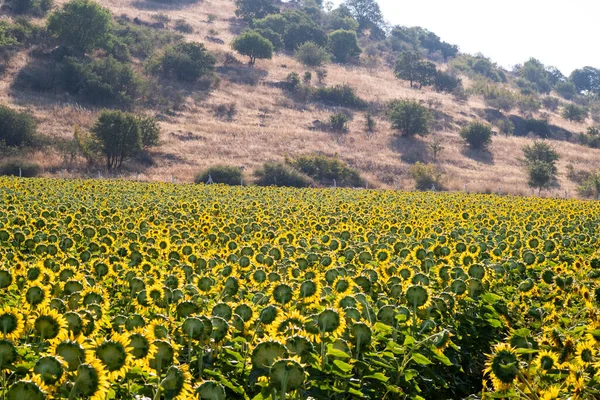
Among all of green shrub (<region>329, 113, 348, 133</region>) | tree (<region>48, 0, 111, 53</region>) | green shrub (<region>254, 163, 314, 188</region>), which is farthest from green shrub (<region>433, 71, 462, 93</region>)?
green shrub (<region>254, 163, 314, 188</region>)

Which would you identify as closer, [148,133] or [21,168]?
[21,168]

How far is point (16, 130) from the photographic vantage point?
201ft

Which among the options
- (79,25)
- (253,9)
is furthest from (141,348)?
(253,9)

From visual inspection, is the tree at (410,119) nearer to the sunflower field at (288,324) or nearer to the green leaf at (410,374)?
the sunflower field at (288,324)

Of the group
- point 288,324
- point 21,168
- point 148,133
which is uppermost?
point 288,324

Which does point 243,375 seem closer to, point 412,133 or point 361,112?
point 412,133

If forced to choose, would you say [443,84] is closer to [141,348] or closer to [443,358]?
[443,358]

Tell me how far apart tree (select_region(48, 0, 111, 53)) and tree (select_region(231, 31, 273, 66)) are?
23320 millimetres

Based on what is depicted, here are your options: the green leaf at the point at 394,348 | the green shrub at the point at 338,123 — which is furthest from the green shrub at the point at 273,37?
the green leaf at the point at 394,348

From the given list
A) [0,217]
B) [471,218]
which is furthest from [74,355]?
[471,218]

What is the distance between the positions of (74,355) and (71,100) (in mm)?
80286

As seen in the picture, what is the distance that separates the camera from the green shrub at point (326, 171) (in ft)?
208

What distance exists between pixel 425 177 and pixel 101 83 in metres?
41.2

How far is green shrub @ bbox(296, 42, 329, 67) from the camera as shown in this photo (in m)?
114
